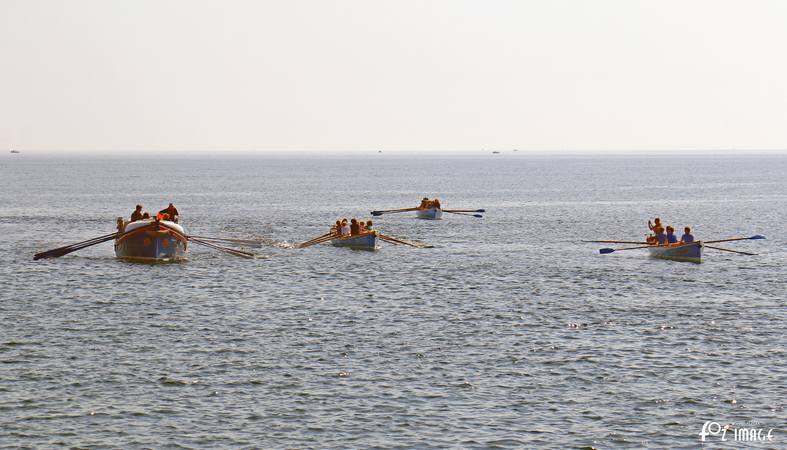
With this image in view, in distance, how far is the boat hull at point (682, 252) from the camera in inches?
2452

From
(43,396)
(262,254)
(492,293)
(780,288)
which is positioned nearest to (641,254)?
(780,288)

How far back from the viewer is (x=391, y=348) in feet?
123

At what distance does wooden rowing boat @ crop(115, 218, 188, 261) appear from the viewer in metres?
62.0

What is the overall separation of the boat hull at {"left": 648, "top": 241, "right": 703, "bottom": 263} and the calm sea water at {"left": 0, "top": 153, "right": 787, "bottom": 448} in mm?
803

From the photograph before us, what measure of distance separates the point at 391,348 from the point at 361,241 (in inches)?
1331

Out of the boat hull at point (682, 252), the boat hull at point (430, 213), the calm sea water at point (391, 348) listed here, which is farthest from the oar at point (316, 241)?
the boat hull at point (430, 213)

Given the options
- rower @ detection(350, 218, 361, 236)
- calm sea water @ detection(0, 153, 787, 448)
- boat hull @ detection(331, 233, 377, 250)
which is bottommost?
calm sea water @ detection(0, 153, 787, 448)

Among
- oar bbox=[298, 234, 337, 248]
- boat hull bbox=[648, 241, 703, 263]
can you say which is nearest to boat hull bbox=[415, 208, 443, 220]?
oar bbox=[298, 234, 337, 248]

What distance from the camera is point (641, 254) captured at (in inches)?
2714

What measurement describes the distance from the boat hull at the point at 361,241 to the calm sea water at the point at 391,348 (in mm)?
1325

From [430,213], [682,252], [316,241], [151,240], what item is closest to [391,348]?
[151,240]

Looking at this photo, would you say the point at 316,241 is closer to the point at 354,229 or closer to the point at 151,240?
the point at 354,229

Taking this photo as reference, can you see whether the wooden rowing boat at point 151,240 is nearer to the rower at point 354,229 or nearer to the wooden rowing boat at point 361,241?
the wooden rowing boat at point 361,241

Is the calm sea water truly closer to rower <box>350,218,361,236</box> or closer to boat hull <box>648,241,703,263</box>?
boat hull <box>648,241,703,263</box>
